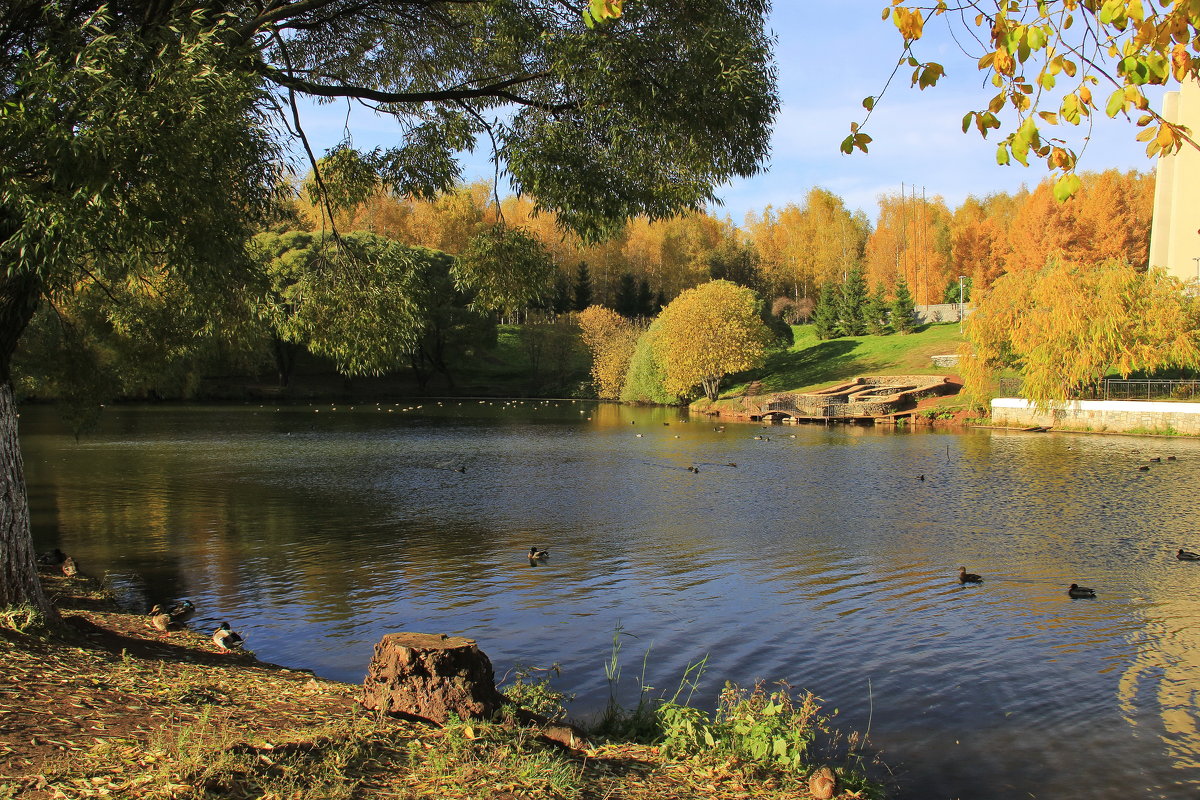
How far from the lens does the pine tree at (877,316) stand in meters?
81.9

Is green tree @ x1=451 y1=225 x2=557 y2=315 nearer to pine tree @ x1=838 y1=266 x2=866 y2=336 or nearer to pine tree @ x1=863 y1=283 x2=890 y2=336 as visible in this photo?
pine tree @ x1=863 y1=283 x2=890 y2=336

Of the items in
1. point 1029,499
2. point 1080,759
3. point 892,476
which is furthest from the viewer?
point 892,476

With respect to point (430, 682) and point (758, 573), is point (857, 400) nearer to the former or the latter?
point (758, 573)

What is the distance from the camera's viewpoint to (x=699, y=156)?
9.55 meters

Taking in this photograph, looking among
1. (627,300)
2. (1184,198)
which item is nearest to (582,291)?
(627,300)

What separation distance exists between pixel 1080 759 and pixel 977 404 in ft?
143

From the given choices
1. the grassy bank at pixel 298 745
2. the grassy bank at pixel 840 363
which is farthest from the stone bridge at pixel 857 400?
the grassy bank at pixel 298 745

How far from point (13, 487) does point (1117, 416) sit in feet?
141

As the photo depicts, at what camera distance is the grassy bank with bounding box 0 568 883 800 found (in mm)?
4496

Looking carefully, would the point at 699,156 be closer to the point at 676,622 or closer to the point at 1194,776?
the point at 676,622

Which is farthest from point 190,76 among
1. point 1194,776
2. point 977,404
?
point 977,404

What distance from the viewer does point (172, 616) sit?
1034cm

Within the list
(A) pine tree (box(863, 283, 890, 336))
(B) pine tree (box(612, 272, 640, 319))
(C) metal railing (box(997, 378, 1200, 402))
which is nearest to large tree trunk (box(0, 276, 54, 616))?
(C) metal railing (box(997, 378, 1200, 402))

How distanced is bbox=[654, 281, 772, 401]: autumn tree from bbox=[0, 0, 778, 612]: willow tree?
5200 centimetres
